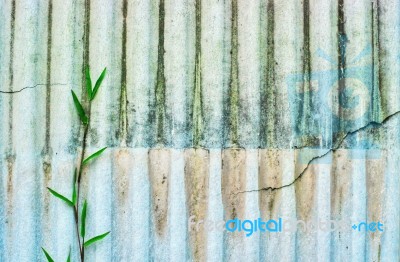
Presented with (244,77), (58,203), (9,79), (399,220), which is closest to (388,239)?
(399,220)

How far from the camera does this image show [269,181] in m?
2.14

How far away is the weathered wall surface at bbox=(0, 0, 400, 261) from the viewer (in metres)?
2.08

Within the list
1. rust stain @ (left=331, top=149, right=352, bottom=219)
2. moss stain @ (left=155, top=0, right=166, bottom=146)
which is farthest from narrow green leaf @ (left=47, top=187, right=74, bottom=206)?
rust stain @ (left=331, top=149, right=352, bottom=219)

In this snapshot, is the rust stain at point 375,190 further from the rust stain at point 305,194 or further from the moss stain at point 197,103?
the moss stain at point 197,103

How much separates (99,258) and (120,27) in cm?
107

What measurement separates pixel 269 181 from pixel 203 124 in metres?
Result: 0.41

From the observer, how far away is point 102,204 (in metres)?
2.08

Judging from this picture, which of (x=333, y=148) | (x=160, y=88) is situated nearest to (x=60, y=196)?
(x=160, y=88)

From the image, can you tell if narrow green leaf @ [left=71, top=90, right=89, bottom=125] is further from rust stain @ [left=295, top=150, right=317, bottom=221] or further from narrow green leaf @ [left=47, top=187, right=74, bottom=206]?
rust stain @ [left=295, top=150, right=317, bottom=221]

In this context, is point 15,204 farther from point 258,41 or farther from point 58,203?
point 258,41

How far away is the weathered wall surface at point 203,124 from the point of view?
6.82 feet

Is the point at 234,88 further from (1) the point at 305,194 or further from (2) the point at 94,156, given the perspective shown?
(2) the point at 94,156

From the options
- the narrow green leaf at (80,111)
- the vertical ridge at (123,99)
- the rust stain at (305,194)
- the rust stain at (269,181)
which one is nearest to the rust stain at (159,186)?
the vertical ridge at (123,99)

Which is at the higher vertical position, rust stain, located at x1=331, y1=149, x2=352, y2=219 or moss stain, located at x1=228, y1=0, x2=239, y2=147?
moss stain, located at x1=228, y1=0, x2=239, y2=147
